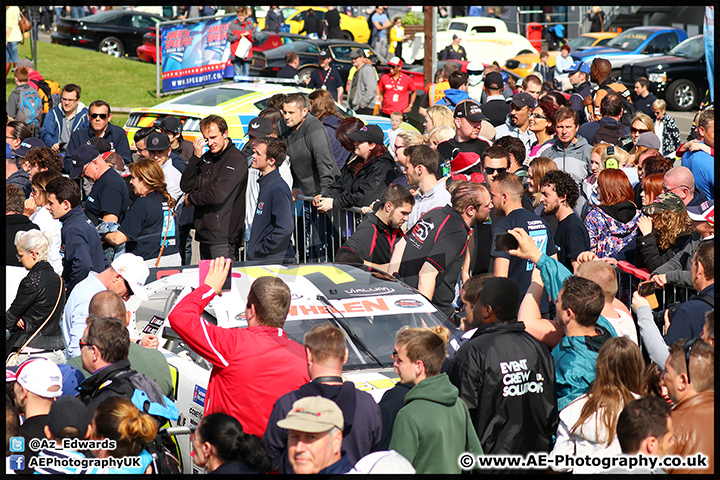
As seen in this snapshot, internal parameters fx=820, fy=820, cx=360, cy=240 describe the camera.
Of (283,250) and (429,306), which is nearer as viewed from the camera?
(429,306)

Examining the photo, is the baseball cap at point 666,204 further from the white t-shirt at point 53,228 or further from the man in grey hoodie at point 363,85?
the man in grey hoodie at point 363,85

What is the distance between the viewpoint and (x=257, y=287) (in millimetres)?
4770

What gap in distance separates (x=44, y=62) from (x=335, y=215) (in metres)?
18.0

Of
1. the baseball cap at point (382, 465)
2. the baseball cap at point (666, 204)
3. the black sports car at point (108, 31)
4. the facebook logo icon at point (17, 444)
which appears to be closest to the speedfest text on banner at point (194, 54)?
the black sports car at point (108, 31)

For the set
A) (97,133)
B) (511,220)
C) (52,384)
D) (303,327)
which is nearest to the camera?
(52,384)

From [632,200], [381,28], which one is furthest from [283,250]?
[381,28]

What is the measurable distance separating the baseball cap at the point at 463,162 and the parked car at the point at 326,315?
85.0 inches

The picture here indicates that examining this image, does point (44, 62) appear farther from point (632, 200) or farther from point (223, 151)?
point (632, 200)

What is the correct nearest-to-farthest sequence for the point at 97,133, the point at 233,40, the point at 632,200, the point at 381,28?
the point at 632,200
the point at 97,133
the point at 233,40
the point at 381,28

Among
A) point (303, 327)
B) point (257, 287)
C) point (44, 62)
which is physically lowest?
point (303, 327)

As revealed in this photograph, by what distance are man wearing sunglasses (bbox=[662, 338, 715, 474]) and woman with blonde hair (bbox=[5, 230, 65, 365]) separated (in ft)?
15.0

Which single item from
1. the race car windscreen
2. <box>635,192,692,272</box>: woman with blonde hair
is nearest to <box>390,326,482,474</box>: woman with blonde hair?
the race car windscreen

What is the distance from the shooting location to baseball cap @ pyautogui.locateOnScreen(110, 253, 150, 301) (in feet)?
20.6

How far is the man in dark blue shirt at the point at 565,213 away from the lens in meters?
6.78
